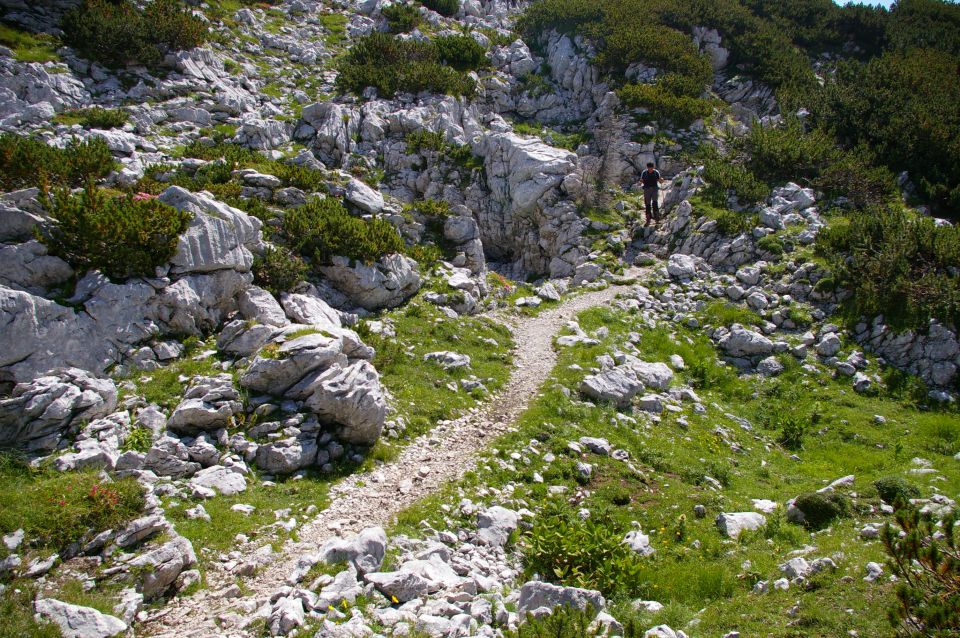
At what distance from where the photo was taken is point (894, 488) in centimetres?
974

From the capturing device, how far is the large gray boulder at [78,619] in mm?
6168

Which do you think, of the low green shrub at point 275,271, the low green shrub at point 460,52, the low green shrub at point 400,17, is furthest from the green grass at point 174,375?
the low green shrub at point 400,17

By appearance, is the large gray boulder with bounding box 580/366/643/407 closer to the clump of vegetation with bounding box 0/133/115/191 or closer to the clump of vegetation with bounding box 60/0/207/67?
the clump of vegetation with bounding box 0/133/115/191

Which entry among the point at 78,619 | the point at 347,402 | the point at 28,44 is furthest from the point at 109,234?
the point at 28,44

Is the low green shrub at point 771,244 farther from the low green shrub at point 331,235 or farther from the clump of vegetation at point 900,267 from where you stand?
the low green shrub at point 331,235

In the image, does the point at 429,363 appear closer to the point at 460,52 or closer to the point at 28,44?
the point at 28,44

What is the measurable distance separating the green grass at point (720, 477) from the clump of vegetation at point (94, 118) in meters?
22.8

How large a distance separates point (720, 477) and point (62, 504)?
14137 mm

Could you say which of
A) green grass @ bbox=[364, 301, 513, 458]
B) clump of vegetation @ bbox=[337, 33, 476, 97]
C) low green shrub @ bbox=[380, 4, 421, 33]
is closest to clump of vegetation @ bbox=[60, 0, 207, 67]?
clump of vegetation @ bbox=[337, 33, 476, 97]

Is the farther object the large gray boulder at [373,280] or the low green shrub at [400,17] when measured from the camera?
the low green shrub at [400,17]

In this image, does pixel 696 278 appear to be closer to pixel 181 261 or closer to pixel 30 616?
pixel 181 261

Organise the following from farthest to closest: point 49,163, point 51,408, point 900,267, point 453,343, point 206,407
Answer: point 453,343
point 900,267
point 49,163
point 206,407
point 51,408

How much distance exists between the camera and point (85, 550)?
7.61 metres

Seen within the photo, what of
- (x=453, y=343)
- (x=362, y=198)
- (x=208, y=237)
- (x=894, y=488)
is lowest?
(x=453, y=343)
